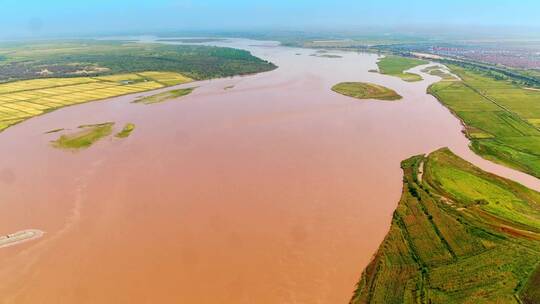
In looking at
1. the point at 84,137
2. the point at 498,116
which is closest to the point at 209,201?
the point at 84,137

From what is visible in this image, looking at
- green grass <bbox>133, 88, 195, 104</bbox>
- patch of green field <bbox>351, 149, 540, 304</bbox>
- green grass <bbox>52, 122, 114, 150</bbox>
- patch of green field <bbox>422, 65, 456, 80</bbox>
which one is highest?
Result: patch of green field <bbox>422, 65, 456, 80</bbox>

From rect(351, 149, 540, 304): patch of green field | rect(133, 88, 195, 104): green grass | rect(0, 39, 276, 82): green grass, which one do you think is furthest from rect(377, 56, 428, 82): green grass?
rect(351, 149, 540, 304): patch of green field

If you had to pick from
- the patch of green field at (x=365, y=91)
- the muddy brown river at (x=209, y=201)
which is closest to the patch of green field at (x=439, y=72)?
the patch of green field at (x=365, y=91)

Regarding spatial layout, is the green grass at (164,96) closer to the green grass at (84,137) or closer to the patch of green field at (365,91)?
the green grass at (84,137)

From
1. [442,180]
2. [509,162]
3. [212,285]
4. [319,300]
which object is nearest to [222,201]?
[212,285]

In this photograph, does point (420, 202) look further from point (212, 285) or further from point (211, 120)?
point (211, 120)

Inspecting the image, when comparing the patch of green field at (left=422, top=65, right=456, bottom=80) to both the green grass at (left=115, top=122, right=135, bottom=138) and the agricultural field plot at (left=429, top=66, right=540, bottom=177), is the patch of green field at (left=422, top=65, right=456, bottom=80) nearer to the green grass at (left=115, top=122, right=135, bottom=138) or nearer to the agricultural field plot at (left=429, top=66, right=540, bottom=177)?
the agricultural field plot at (left=429, top=66, right=540, bottom=177)
